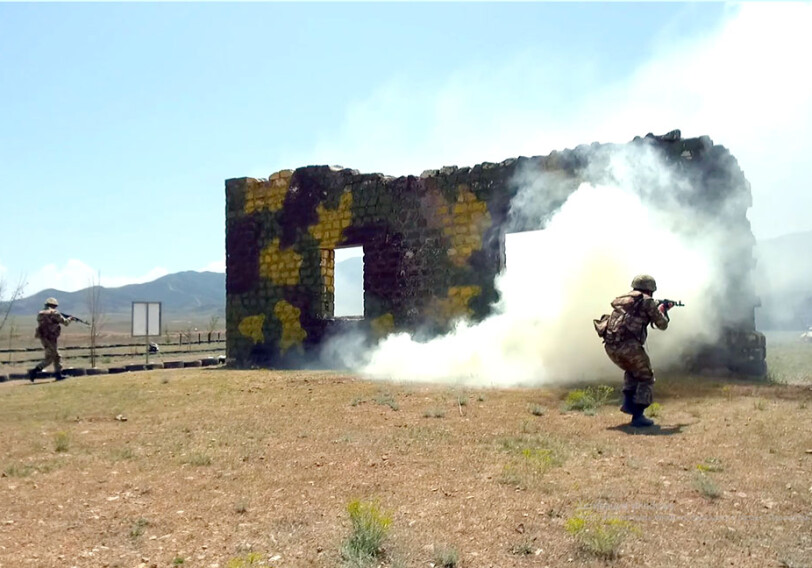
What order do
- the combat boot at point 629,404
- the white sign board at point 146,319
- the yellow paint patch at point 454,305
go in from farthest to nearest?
the white sign board at point 146,319 → the yellow paint patch at point 454,305 → the combat boot at point 629,404

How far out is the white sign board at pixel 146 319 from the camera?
57.2ft

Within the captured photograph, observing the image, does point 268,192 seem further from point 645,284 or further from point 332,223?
point 645,284

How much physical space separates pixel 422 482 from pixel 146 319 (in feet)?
46.6

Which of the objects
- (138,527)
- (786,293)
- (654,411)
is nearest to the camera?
(138,527)

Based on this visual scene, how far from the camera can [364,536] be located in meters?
3.84

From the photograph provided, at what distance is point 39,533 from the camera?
4.38 m

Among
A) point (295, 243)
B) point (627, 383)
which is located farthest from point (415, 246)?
point (627, 383)

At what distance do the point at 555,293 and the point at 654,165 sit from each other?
2662 mm

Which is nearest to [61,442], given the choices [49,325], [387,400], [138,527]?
[138,527]

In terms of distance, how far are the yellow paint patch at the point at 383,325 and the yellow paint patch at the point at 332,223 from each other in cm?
207

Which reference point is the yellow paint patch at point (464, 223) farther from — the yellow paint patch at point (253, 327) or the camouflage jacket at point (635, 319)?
the camouflage jacket at point (635, 319)

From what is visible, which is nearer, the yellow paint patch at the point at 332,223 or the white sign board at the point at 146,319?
the yellow paint patch at the point at 332,223

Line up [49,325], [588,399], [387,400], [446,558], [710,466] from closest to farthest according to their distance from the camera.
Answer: [446,558] → [710,466] → [588,399] → [387,400] → [49,325]

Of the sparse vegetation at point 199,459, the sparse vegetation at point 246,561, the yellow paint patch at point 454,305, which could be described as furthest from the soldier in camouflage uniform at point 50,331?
the sparse vegetation at point 246,561
